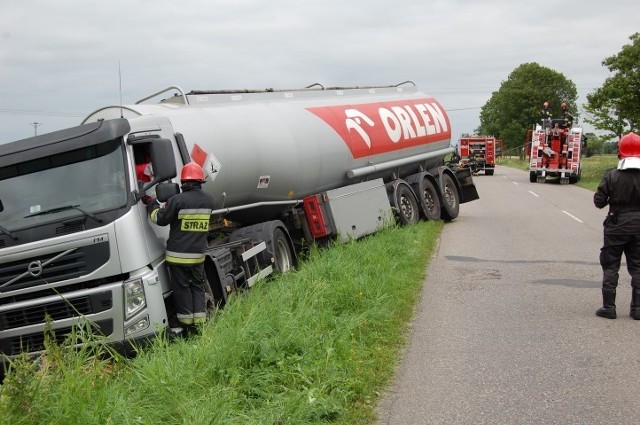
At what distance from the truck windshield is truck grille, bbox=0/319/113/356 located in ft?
3.40

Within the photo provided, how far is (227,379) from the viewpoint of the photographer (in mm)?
5027

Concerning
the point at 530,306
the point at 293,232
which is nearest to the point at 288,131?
the point at 293,232

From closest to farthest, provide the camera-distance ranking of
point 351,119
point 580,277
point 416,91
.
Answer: point 580,277
point 351,119
point 416,91

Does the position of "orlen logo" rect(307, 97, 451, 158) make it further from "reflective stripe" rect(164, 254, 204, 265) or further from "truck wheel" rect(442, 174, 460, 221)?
"reflective stripe" rect(164, 254, 204, 265)

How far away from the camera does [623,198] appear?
7.30 metres

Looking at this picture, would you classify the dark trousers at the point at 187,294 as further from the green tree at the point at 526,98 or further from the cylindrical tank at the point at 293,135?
the green tree at the point at 526,98

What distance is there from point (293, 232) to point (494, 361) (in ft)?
21.4

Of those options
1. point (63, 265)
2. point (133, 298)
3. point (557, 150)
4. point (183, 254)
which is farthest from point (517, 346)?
point (557, 150)

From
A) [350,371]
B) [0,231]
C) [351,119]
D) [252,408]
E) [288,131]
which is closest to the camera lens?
[252,408]

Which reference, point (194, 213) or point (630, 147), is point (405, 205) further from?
point (194, 213)

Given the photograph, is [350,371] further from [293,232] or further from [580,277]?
[293,232]

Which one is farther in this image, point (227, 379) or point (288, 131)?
point (288, 131)

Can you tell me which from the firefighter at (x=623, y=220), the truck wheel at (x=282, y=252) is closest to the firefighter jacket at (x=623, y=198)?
the firefighter at (x=623, y=220)

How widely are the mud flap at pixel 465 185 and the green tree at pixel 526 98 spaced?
68890 mm
